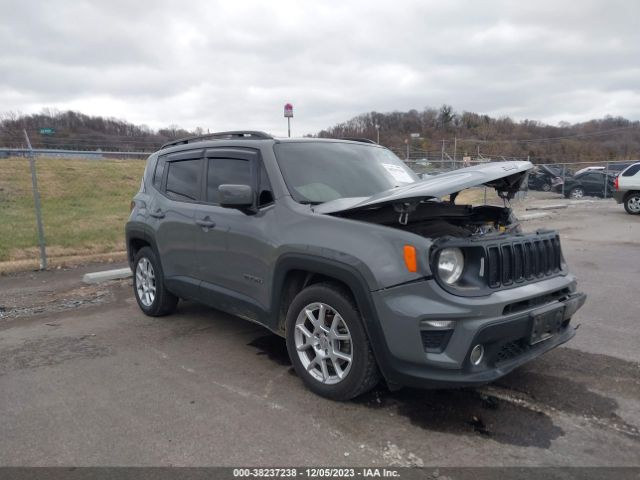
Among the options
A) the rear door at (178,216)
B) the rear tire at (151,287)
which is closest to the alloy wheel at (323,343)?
the rear door at (178,216)

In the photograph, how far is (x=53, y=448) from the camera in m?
3.02

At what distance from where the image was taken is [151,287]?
5.75 m

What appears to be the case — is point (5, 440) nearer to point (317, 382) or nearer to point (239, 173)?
point (317, 382)

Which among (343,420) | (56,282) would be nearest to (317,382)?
(343,420)

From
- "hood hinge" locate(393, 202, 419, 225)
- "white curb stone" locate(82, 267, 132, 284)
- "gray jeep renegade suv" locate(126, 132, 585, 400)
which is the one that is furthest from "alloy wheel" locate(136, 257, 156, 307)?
"hood hinge" locate(393, 202, 419, 225)

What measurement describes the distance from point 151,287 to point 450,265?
383cm

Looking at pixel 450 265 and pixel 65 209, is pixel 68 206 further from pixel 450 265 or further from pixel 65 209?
pixel 450 265

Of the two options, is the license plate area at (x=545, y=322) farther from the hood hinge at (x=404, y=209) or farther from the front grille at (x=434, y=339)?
the hood hinge at (x=404, y=209)

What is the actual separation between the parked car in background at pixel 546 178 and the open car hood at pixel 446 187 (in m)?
21.9

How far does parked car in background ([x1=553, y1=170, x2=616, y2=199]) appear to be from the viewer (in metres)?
22.3

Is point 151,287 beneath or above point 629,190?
beneath

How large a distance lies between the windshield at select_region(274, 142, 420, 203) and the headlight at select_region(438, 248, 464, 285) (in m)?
1.19

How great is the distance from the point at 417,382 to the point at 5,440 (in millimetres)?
2585

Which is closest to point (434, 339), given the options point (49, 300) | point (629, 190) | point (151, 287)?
point (151, 287)
